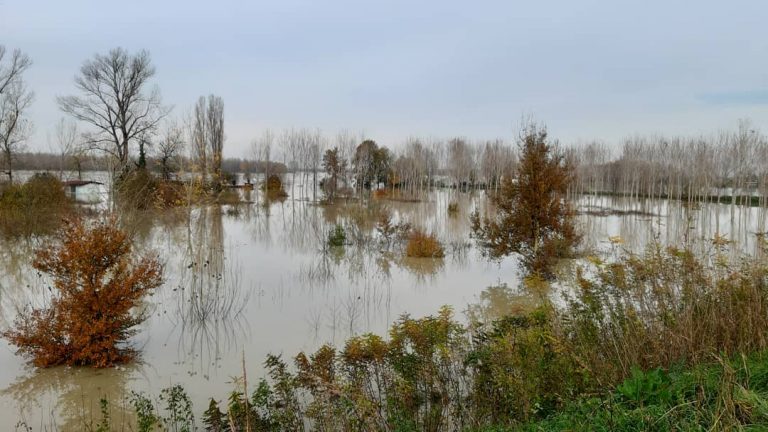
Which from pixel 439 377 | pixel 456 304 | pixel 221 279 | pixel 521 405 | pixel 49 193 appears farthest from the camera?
pixel 49 193

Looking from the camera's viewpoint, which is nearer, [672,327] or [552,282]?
[672,327]

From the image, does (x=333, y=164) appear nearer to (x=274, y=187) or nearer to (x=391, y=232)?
(x=274, y=187)

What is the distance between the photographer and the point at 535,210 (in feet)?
34.0

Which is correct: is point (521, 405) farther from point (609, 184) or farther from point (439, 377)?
point (609, 184)

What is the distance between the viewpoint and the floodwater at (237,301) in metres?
5.13

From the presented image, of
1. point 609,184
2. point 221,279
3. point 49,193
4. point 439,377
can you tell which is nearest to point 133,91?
point 49,193

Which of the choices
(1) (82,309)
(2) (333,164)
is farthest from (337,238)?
(2) (333,164)

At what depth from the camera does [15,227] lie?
14.5 meters

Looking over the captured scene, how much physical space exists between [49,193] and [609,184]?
4098 centimetres

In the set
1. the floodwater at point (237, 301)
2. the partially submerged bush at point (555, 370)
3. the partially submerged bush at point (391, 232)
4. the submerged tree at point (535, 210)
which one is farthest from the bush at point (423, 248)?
the partially submerged bush at point (555, 370)

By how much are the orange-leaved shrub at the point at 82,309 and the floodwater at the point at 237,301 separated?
21 cm

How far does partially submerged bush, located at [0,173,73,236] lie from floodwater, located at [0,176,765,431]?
4.46 ft

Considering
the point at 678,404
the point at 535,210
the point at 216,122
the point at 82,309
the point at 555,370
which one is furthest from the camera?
the point at 216,122

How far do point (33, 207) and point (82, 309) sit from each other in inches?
534
